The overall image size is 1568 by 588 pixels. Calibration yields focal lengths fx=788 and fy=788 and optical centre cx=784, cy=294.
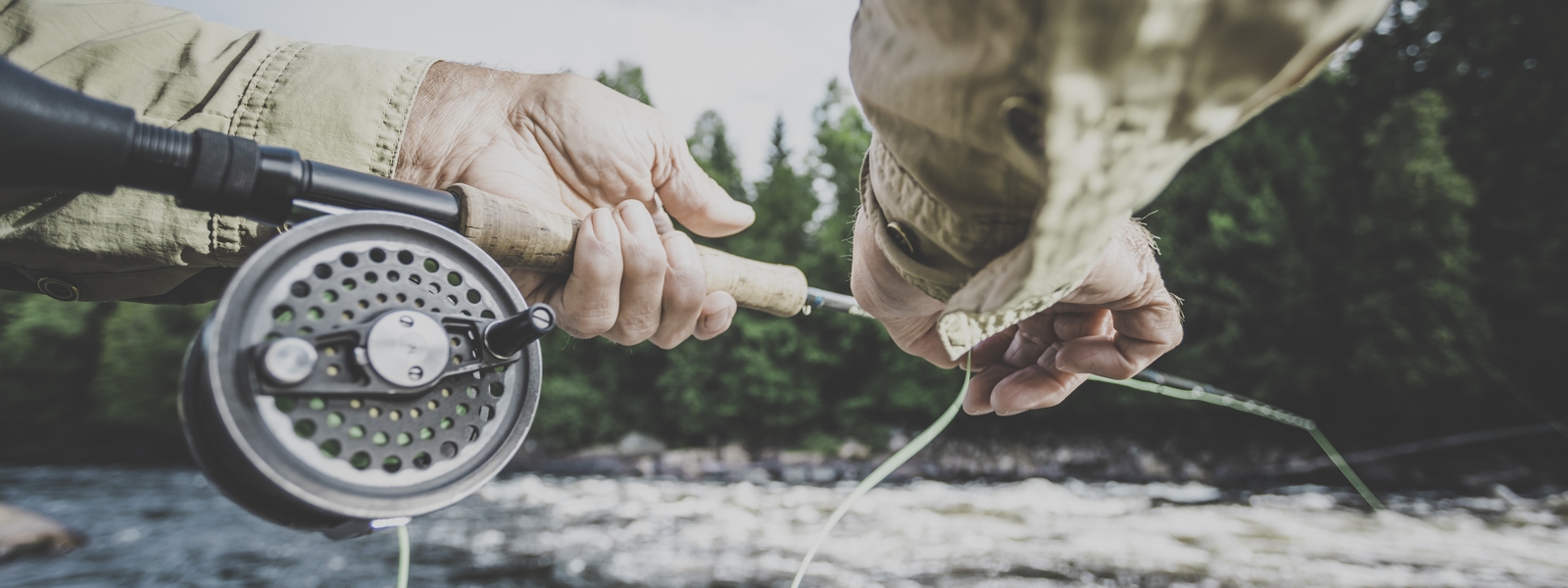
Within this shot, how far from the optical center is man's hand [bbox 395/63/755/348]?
184 cm

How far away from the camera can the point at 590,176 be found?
2332mm

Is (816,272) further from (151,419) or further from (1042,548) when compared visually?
(151,419)

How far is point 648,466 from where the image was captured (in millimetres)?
19062

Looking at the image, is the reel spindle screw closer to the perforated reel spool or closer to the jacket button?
the perforated reel spool

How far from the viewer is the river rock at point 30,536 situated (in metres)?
10.8

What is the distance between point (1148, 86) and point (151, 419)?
29660 millimetres

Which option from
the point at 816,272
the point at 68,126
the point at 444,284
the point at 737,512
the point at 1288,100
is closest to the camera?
the point at 68,126

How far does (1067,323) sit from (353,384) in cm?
137

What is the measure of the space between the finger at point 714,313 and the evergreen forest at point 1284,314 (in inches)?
617

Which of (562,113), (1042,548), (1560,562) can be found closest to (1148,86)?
(562,113)

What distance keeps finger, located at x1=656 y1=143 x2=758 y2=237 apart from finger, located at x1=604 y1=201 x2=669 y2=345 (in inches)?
20.6

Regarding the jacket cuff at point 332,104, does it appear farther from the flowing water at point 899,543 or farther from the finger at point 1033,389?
the flowing water at point 899,543

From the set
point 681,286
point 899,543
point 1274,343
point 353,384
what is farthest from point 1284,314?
point 353,384

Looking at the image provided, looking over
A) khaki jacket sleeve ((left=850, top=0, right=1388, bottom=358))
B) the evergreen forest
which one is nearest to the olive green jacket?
khaki jacket sleeve ((left=850, top=0, right=1388, bottom=358))
